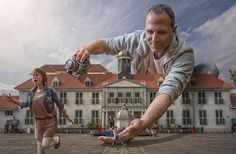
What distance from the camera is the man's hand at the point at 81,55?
3.52 m

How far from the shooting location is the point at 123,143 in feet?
7.04

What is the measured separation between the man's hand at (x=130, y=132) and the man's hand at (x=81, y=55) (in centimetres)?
143

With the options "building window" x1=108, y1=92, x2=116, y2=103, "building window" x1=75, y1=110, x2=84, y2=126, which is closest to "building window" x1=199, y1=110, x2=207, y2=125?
"building window" x1=108, y1=92, x2=116, y2=103

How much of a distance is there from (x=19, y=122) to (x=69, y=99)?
10.0m

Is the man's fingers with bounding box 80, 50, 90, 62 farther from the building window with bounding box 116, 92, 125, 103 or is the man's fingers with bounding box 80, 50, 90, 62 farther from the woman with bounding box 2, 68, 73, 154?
the building window with bounding box 116, 92, 125, 103

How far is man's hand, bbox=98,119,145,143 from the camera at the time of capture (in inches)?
85.8

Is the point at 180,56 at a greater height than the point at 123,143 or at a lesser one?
greater

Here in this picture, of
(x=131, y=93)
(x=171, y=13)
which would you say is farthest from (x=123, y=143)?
(x=131, y=93)

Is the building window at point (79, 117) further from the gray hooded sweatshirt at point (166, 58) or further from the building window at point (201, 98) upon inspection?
the gray hooded sweatshirt at point (166, 58)

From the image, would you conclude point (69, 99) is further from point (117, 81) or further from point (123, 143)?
point (123, 143)

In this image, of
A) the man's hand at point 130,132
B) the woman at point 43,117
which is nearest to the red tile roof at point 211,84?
the woman at point 43,117

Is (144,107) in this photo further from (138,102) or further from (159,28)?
(159,28)

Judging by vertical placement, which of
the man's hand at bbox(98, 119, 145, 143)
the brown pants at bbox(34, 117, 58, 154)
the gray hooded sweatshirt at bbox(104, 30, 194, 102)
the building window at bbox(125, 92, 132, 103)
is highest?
the building window at bbox(125, 92, 132, 103)

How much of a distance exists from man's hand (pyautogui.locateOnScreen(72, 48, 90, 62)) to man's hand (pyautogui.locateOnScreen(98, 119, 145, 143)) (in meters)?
1.43
